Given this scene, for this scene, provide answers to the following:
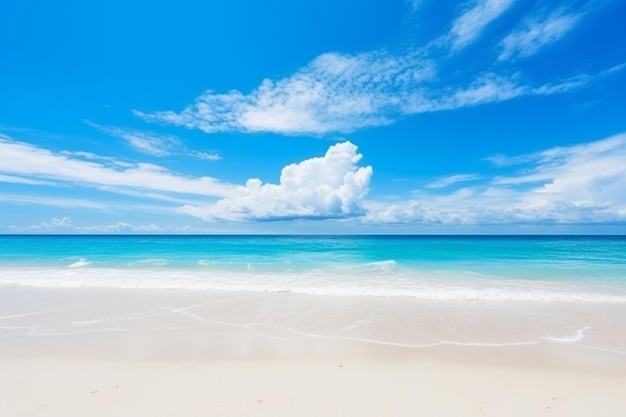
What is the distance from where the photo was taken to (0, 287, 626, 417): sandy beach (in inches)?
168

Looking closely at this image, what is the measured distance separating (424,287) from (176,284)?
38.8 feet

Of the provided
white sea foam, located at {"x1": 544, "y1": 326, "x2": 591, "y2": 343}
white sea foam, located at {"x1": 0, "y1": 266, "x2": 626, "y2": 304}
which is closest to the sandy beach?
white sea foam, located at {"x1": 544, "y1": 326, "x2": 591, "y2": 343}

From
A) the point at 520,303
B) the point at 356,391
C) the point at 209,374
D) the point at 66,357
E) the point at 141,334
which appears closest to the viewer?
the point at 356,391

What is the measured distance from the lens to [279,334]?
7355 millimetres

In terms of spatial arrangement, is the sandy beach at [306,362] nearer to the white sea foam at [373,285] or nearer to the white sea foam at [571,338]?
the white sea foam at [571,338]

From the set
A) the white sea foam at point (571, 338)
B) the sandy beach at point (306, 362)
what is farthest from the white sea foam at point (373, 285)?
the white sea foam at point (571, 338)

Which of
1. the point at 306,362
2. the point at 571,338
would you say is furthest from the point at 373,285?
the point at 306,362

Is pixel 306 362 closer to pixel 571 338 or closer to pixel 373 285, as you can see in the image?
pixel 571 338

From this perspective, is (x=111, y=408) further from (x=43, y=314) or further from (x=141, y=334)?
(x=43, y=314)

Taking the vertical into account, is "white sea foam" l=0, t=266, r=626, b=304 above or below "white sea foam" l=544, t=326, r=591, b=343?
above

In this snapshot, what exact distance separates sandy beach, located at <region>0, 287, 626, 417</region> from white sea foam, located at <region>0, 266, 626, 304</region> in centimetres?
186

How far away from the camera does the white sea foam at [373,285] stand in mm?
11656

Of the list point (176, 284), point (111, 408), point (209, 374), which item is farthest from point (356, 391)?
point (176, 284)

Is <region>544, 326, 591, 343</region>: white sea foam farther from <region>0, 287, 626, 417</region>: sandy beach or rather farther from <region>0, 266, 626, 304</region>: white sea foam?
<region>0, 266, 626, 304</region>: white sea foam
